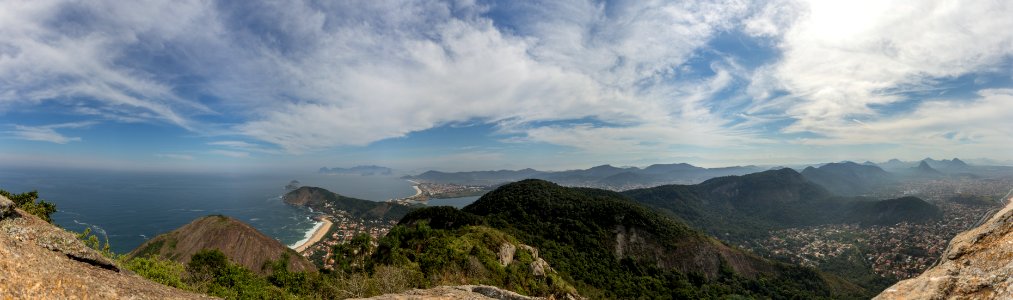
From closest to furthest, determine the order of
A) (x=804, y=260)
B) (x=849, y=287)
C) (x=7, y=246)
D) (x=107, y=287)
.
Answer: (x=7, y=246), (x=107, y=287), (x=849, y=287), (x=804, y=260)

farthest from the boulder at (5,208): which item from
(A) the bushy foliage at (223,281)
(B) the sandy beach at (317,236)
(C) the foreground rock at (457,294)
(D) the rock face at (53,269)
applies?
(B) the sandy beach at (317,236)

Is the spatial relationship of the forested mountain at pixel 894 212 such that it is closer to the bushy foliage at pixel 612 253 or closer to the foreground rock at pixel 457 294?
the bushy foliage at pixel 612 253

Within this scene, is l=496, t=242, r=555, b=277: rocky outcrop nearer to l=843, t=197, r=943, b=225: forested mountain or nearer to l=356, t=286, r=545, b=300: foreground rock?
l=356, t=286, r=545, b=300: foreground rock

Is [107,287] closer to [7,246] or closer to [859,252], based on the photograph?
[7,246]

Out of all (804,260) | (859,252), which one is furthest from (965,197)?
(804,260)

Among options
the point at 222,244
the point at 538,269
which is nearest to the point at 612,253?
the point at 538,269

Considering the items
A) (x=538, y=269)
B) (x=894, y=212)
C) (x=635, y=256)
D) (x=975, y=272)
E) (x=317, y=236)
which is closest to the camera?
(x=975, y=272)

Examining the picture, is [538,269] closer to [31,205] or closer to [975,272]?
[975,272]
